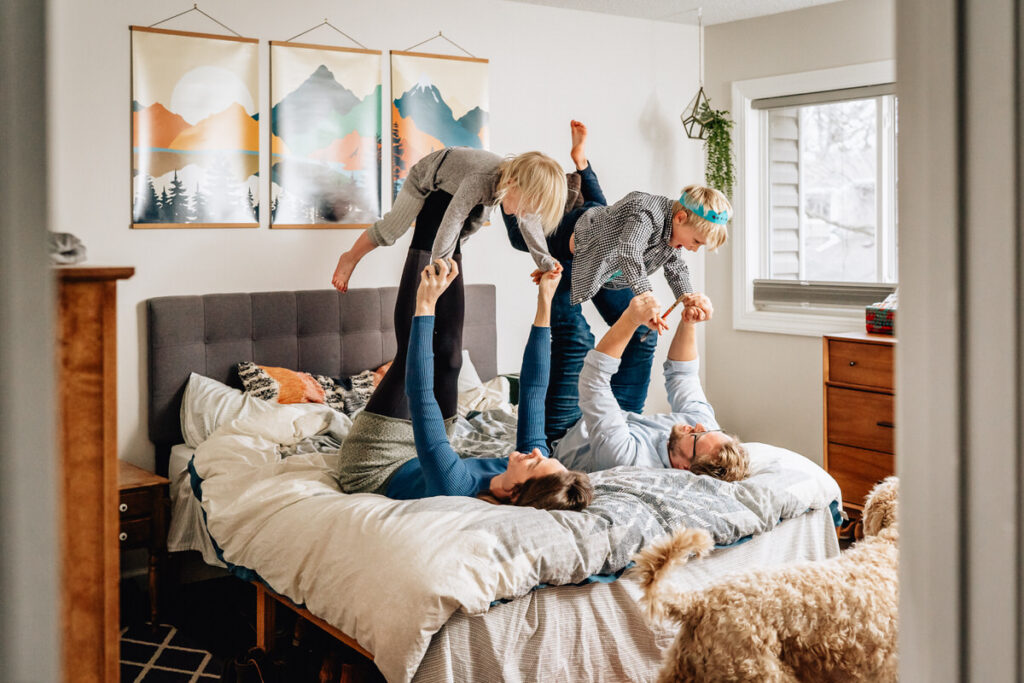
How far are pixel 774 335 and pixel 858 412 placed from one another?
953 millimetres

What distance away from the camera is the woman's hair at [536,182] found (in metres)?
2.79

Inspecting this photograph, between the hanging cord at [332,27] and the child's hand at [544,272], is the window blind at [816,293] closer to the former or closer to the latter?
the child's hand at [544,272]

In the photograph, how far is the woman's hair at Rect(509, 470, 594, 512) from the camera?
244cm

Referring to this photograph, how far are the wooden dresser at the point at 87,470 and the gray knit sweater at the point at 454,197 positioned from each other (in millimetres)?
1789

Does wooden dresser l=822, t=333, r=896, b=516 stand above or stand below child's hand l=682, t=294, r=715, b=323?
below

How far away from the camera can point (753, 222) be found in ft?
17.4

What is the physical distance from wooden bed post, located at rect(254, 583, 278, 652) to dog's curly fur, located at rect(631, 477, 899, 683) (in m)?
1.39

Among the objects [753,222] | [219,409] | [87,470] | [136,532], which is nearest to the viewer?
[87,470]

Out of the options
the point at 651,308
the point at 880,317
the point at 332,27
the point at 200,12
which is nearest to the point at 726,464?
the point at 651,308

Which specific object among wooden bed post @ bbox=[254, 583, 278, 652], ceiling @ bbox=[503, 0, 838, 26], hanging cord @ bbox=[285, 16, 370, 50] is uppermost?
ceiling @ bbox=[503, 0, 838, 26]

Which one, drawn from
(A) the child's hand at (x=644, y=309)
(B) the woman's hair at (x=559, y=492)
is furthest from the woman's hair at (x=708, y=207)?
(B) the woman's hair at (x=559, y=492)

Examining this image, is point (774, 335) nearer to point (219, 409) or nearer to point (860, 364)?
point (860, 364)

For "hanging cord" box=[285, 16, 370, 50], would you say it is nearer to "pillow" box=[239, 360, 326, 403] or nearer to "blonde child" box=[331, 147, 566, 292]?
"blonde child" box=[331, 147, 566, 292]

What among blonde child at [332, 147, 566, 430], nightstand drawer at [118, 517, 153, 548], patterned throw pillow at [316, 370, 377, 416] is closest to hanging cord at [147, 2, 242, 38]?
blonde child at [332, 147, 566, 430]
